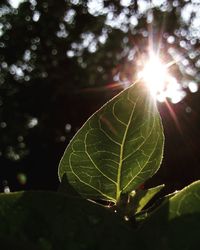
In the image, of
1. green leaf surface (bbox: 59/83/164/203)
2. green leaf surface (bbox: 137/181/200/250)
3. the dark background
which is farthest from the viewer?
the dark background

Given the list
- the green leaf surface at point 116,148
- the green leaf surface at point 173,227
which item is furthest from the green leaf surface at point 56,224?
the green leaf surface at point 116,148

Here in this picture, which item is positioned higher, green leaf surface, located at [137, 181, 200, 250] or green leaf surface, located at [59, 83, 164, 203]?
green leaf surface, located at [59, 83, 164, 203]

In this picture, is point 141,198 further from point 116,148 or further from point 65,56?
point 65,56

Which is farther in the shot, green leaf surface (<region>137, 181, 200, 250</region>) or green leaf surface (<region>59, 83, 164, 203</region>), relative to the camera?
green leaf surface (<region>59, 83, 164, 203</region>)

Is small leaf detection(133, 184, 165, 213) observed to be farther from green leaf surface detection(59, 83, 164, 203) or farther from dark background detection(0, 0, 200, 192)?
dark background detection(0, 0, 200, 192)

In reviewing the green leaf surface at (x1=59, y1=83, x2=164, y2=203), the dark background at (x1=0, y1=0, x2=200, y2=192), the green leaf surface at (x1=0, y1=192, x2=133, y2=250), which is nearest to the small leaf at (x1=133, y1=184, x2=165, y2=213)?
the green leaf surface at (x1=59, y1=83, x2=164, y2=203)

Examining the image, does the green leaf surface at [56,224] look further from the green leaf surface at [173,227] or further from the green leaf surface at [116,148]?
the green leaf surface at [116,148]

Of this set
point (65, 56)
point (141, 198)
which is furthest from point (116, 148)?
point (65, 56)
